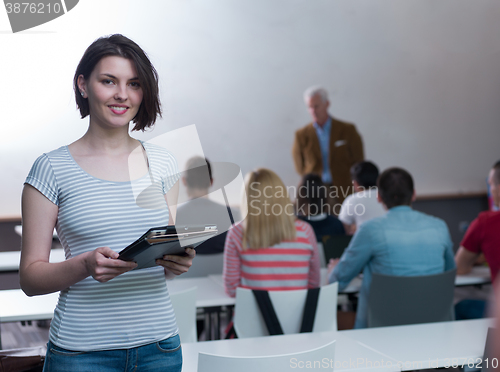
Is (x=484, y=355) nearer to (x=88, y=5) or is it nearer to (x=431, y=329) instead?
(x=431, y=329)

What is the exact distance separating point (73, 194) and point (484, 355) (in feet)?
4.40

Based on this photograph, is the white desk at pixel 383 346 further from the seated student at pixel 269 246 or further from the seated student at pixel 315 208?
the seated student at pixel 315 208

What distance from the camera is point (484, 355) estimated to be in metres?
1.63

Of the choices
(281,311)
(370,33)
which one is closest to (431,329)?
(281,311)

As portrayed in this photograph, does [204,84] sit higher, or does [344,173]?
[204,84]

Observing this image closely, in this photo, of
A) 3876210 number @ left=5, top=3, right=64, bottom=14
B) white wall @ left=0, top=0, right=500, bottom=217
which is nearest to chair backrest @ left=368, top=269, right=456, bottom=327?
white wall @ left=0, top=0, right=500, bottom=217

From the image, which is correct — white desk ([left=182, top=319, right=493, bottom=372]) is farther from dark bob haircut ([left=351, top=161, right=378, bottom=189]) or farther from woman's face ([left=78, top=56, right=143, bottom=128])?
dark bob haircut ([left=351, top=161, right=378, bottom=189])

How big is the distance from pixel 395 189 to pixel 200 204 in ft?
5.78

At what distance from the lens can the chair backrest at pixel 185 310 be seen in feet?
6.77

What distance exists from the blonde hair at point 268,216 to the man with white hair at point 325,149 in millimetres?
3653

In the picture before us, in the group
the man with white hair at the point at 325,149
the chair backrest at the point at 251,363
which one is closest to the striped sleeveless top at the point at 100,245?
the chair backrest at the point at 251,363

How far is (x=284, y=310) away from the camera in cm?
215

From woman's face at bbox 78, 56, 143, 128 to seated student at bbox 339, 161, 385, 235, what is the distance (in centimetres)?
286

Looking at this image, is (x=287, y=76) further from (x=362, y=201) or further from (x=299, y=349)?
(x=299, y=349)
